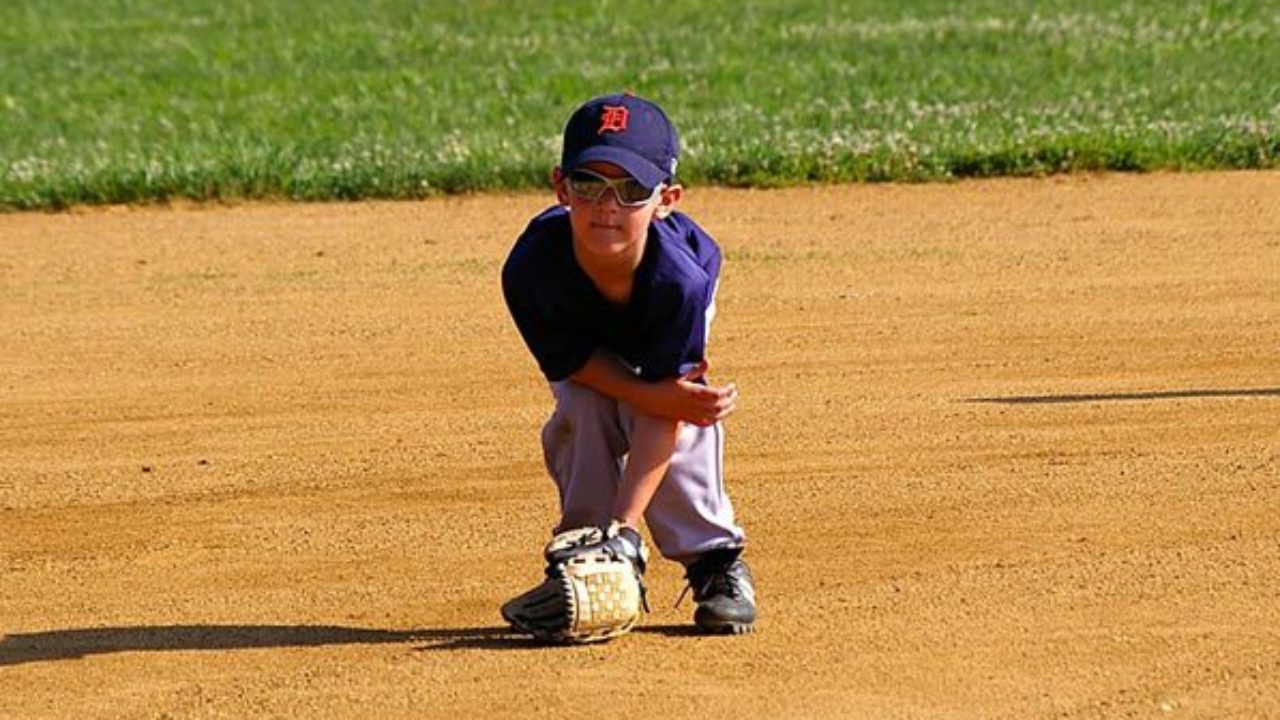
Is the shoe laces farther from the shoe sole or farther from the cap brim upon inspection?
the cap brim

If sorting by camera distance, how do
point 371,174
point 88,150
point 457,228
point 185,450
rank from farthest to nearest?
1. point 88,150
2. point 371,174
3. point 457,228
4. point 185,450

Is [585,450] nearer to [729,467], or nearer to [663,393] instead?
[663,393]

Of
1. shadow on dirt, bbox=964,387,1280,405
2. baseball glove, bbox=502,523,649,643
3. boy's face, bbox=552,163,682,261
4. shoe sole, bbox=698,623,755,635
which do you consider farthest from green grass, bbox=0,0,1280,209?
boy's face, bbox=552,163,682,261

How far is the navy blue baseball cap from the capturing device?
18.7ft

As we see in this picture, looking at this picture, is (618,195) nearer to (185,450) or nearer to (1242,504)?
(1242,504)

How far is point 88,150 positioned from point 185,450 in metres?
7.51

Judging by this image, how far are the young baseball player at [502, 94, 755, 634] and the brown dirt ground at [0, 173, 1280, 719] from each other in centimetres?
27

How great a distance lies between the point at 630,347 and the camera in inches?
234

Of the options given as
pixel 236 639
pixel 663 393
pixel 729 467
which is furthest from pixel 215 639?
pixel 729 467

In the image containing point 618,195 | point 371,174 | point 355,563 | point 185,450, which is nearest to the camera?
point 618,195

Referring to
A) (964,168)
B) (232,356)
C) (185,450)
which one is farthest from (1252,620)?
(964,168)

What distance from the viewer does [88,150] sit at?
50.9 feet

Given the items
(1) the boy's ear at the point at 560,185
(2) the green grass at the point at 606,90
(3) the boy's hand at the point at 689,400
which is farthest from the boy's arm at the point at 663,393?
(2) the green grass at the point at 606,90

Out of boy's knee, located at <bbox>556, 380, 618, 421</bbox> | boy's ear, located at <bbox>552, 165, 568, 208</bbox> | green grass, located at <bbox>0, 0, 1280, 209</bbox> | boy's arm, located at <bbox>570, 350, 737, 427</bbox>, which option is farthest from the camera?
green grass, located at <bbox>0, 0, 1280, 209</bbox>
